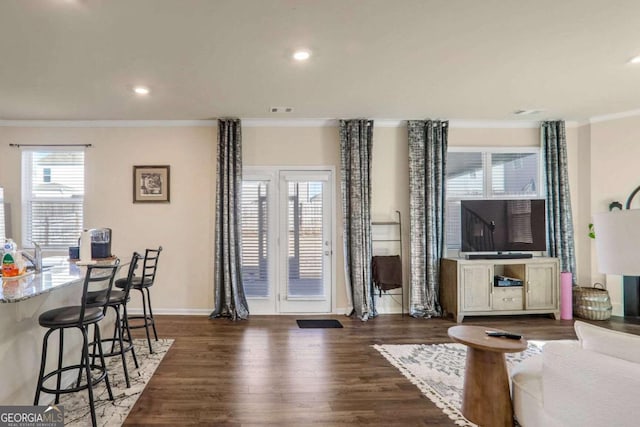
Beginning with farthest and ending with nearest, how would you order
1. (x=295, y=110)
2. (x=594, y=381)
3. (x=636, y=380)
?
1. (x=295, y=110)
2. (x=594, y=381)
3. (x=636, y=380)

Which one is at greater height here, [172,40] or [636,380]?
[172,40]

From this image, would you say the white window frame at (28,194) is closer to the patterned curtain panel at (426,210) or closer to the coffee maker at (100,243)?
the coffee maker at (100,243)

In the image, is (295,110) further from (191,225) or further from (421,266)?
(421,266)

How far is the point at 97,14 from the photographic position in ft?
8.46

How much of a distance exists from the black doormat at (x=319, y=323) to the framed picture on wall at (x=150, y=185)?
2698 millimetres

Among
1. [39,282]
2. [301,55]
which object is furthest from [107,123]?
[301,55]

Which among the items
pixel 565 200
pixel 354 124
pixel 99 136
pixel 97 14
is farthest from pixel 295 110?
pixel 565 200

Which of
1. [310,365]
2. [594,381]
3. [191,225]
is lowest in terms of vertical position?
[310,365]

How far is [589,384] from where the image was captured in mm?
1552

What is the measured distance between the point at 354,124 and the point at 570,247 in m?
3.70

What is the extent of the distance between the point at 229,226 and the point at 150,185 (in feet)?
4.58

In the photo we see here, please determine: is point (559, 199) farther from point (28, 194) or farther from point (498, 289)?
point (28, 194)

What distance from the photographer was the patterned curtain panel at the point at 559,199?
531 centimetres

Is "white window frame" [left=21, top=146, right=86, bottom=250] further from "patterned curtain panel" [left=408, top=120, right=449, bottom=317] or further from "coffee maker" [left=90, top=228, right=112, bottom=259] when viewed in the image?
"patterned curtain panel" [left=408, top=120, right=449, bottom=317]
